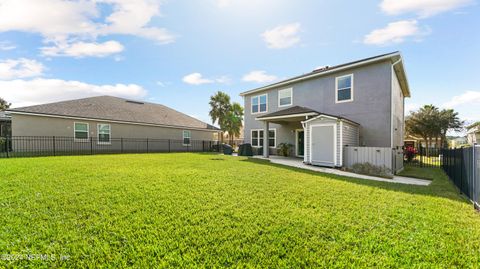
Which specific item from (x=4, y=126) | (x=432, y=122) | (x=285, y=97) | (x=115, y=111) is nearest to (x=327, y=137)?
(x=285, y=97)

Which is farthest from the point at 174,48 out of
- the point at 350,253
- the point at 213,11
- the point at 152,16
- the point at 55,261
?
the point at 350,253

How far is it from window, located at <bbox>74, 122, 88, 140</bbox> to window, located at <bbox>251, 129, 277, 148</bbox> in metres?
13.7

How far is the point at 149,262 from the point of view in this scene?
2.33m

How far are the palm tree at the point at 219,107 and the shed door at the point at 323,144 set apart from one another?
1832 cm

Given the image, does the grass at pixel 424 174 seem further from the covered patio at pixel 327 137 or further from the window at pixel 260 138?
the window at pixel 260 138

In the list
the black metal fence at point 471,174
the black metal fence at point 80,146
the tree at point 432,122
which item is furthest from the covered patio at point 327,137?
the tree at point 432,122

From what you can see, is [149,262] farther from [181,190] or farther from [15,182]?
[15,182]

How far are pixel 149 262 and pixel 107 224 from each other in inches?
53.9

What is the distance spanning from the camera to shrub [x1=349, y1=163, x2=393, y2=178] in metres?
8.35

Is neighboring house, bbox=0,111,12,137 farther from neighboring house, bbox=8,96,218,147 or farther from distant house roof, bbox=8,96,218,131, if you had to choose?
distant house roof, bbox=8,96,218,131

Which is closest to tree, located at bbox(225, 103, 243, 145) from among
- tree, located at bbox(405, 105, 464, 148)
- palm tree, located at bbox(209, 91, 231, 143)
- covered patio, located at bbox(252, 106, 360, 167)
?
palm tree, located at bbox(209, 91, 231, 143)

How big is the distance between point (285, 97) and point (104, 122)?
15279mm

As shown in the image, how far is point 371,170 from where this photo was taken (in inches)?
344

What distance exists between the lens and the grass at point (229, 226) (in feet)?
8.02
